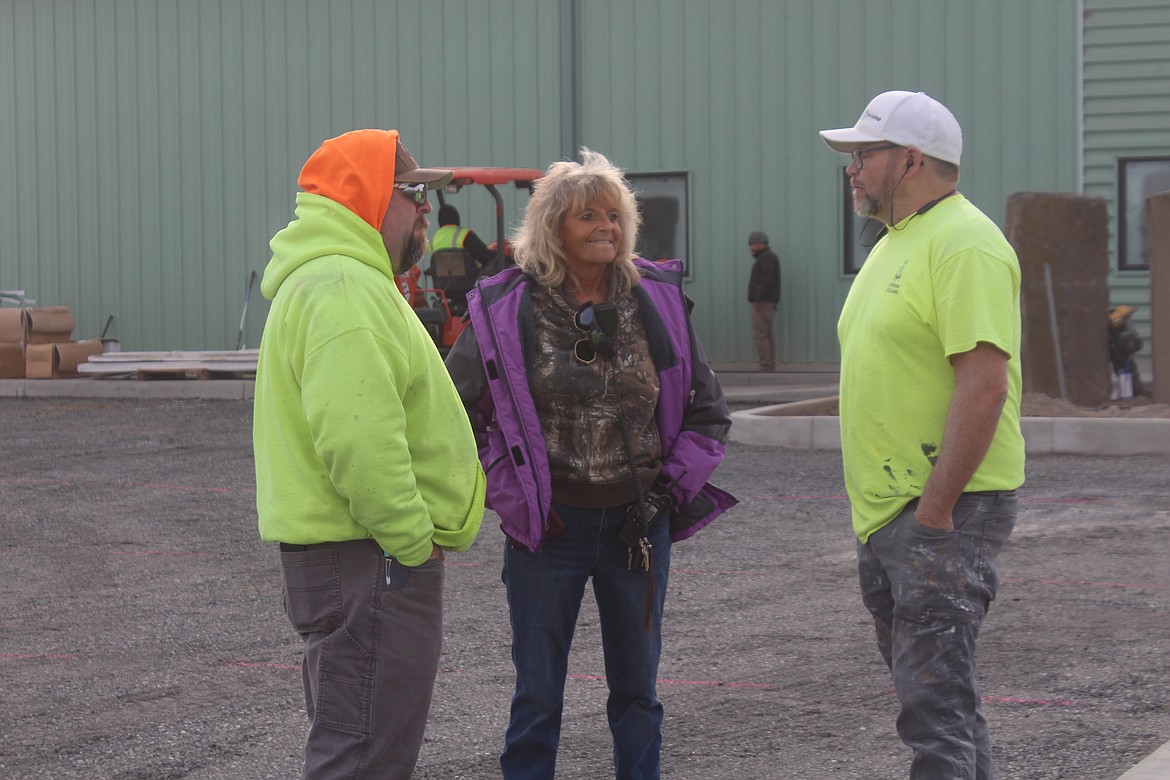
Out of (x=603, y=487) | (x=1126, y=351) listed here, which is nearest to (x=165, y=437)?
(x=1126, y=351)

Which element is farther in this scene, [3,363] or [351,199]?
[3,363]

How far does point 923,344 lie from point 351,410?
1287mm

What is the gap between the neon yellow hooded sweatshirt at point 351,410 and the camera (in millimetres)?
3168

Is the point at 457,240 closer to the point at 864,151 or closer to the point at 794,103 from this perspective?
the point at 794,103

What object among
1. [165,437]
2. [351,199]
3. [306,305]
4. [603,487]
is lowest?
[165,437]

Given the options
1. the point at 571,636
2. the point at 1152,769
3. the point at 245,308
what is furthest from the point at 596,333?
the point at 245,308

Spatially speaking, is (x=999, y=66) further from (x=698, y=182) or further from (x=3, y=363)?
(x=3, y=363)

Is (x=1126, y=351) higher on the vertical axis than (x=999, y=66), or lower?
lower

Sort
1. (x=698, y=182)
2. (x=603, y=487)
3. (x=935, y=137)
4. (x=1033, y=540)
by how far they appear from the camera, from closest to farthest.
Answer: (x=935, y=137), (x=603, y=487), (x=1033, y=540), (x=698, y=182)

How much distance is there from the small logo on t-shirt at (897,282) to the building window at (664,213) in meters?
17.0

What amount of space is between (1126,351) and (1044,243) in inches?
58.5

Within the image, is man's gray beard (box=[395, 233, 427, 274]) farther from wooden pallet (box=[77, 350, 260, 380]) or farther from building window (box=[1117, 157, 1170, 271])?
building window (box=[1117, 157, 1170, 271])

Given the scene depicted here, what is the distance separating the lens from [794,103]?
19.8m

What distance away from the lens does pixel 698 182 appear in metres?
20.4
